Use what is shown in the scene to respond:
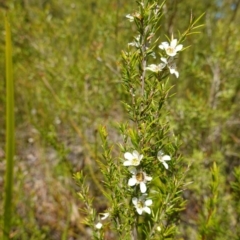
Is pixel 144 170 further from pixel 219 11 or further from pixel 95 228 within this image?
A: pixel 219 11

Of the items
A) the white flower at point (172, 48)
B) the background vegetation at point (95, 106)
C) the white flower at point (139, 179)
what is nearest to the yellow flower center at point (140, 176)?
the white flower at point (139, 179)

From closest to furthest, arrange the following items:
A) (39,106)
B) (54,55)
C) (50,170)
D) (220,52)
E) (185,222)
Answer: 1. (220,52)
2. (185,222)
3. (54,55)
4. (50,170)
5. (39,106)

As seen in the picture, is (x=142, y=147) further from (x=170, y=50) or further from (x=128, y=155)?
(x=170, y=50)

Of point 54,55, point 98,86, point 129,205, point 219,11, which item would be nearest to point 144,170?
point 129,205

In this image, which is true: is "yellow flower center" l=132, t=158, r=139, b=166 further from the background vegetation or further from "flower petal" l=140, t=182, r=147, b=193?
the background vegetation

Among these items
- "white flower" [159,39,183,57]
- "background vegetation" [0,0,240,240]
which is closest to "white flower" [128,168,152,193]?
"white flower" [159,39,183,57]

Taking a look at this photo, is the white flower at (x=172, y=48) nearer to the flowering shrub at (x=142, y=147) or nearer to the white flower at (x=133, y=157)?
the flowering shrub at (x=142, y=147)
